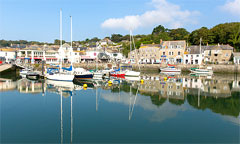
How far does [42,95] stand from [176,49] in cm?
4519

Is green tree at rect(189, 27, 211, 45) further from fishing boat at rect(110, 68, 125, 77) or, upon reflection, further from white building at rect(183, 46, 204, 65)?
fishing boat at rect(110, 68, 125, 77)

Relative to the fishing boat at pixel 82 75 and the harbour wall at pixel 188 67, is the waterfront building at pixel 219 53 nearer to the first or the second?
the harbour wall at pixel 188 67

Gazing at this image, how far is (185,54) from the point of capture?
57.2 meters

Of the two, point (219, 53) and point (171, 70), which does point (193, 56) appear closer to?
point (219, 53)

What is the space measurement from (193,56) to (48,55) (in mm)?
43802

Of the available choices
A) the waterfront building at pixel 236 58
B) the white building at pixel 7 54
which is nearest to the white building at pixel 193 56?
the waterfront building at pixel 236 58

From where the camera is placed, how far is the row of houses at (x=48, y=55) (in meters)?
60.6

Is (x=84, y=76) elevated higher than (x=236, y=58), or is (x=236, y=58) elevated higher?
(x=236, y=58)

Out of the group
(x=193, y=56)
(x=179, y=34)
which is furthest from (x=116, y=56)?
(x=193, y=56)

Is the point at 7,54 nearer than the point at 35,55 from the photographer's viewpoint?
No

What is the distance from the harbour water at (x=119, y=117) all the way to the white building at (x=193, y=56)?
34048 millimetres

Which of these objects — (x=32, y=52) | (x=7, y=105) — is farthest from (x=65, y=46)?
(x=7, y=105)

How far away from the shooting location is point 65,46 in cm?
6494

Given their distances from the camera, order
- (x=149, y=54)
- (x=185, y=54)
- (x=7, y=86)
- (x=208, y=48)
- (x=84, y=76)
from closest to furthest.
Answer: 1. (x=7, y=86)
2. (x=84, y=76)
3. (x=185, y=54)
4. (x=208, y=48)
5. (x=149, y=54)
